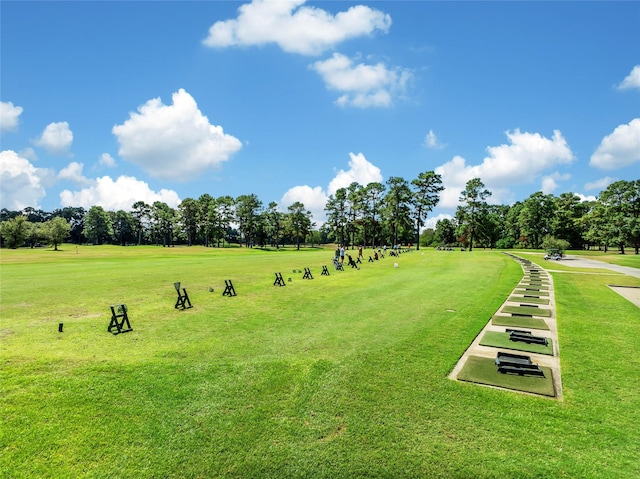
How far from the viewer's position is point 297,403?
5.93 m

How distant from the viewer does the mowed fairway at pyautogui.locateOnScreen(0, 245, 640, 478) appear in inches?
176

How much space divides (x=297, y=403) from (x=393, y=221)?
76.2 meters

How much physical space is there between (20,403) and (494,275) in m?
27.4

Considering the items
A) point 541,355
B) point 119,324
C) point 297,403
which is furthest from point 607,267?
point 119,324

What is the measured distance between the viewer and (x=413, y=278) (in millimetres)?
22781

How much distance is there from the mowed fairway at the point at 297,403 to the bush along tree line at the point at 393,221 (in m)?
47.1

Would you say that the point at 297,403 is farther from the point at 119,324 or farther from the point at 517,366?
the point at 119,324

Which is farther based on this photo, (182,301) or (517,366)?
(182,301)

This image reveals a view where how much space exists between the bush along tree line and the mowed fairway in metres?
47.1

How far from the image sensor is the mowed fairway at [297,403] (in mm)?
4480

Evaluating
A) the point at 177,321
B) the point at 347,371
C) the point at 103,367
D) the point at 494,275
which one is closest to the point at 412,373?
the point at 347,371

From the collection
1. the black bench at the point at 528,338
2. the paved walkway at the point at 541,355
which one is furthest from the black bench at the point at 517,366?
the black bench at the point at 528,338

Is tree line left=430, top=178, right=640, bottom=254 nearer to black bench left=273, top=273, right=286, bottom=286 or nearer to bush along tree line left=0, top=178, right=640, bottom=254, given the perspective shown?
bush along tree line left=0, top=178, right=640, bottom=254

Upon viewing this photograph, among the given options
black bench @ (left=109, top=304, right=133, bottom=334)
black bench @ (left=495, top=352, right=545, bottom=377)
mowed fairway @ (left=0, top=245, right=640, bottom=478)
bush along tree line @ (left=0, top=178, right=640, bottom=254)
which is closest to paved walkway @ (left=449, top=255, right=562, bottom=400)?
mowed fairway @ (left=0, top=245, right=640, bottom=478)
